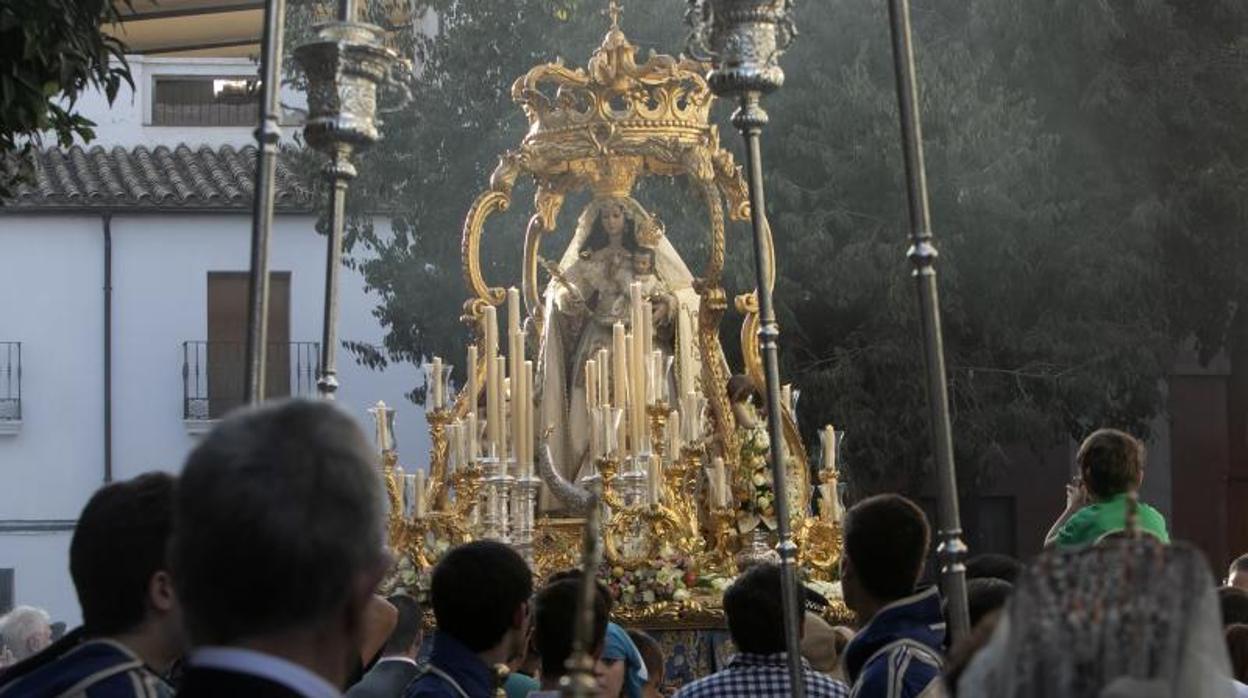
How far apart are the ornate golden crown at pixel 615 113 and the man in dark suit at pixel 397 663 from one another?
18.6 ft

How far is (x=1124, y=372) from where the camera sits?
69.8 feet

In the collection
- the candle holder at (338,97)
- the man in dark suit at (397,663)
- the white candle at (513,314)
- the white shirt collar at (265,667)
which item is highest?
the candle holder at (338,97)

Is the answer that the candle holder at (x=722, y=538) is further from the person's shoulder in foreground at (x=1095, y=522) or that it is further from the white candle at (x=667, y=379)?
the person's shoulder in foreground at (x=1095, y=522)

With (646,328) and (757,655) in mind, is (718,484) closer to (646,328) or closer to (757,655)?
(646,328)

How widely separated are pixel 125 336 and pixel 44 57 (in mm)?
22754

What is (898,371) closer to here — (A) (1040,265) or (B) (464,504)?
(A) (1040,265)

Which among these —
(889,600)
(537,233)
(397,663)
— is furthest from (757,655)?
(537,233)

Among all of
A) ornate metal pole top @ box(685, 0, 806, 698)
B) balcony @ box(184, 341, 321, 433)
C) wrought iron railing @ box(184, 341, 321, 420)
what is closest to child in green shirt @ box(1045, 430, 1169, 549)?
ornate metal pole top @ box(685, 0, 806, 698)

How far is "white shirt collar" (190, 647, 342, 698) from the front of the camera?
9.70ft

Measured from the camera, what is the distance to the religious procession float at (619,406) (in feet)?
37.9

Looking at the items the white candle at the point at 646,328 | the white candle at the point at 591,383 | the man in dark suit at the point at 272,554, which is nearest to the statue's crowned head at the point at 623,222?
the white candle at the point at 591,383

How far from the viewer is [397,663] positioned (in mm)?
7109

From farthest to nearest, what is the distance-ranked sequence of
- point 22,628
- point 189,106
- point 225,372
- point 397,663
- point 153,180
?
point 189,106, point 153,180, point 225,372, point 22,628, point 397,663

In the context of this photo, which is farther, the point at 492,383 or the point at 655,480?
the point at 492,383
